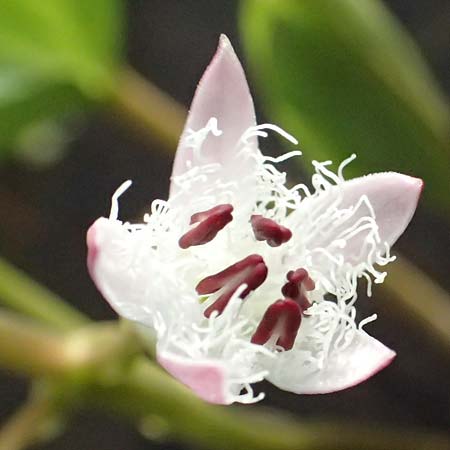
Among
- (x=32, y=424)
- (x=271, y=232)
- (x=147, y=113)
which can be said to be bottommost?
(x=32, y=424)

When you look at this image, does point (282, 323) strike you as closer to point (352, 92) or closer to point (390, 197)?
point (390, 197)

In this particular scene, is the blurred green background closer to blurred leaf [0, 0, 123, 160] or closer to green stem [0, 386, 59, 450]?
blurred leaf [0, 0, 123, 160]

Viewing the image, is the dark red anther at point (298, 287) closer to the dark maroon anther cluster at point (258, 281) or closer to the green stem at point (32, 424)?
Result: the dark maroon anther cluster at point (258, 281)

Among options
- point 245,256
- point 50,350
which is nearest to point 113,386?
point 50,350

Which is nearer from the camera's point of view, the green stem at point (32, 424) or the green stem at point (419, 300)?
the green stem at point (32, 424)

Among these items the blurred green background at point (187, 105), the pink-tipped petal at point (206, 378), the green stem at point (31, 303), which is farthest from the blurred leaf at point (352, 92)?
the pink-tipped petal at point (206, 378)

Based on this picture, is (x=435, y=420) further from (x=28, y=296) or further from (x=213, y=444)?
(x=28, y=296)

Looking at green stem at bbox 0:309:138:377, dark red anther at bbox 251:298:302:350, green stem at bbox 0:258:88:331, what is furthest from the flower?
green stem at bbox 0:258:88:331

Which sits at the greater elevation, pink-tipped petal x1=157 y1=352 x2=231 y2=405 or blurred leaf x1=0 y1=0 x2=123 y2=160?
pink-tipped petal x1=157 y1=352 x2=231 y2=405
